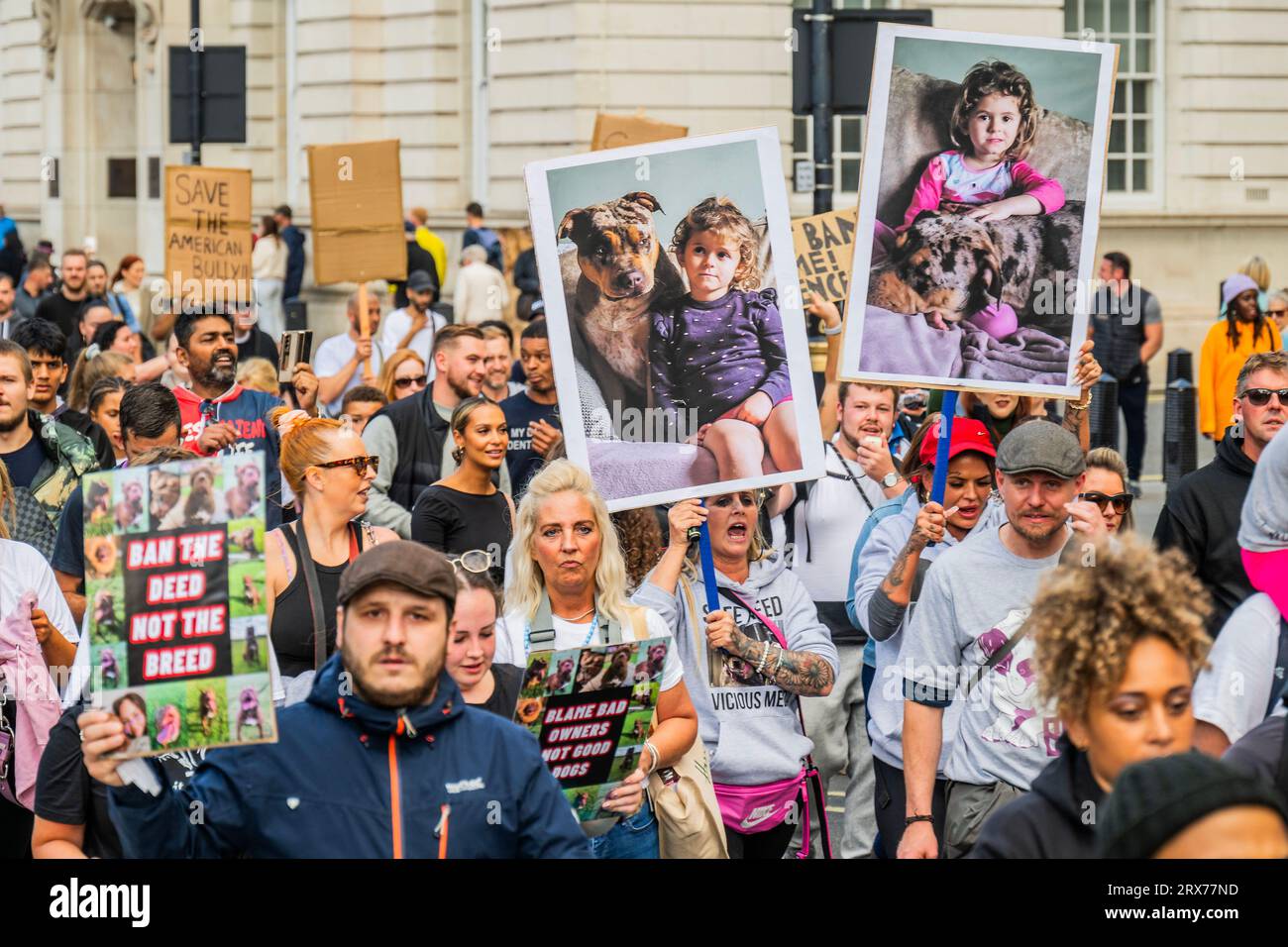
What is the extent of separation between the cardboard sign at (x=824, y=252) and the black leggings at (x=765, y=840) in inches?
149

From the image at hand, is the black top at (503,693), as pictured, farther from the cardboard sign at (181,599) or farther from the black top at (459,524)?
the black top at (459,524)

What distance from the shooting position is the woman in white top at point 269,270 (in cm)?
2673

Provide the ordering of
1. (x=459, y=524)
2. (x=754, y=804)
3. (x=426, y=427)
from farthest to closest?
(x=426, y=427) → (x=459, y=524) → (x=754, y=804)

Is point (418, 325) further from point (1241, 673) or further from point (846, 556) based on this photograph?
point (1241, 673)

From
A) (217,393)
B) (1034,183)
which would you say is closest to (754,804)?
(1034,183)

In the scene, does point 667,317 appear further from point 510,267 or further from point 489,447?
point 510,267

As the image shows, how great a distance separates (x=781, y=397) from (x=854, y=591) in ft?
2.53

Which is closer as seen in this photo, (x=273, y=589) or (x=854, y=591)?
(x=273, y=589)

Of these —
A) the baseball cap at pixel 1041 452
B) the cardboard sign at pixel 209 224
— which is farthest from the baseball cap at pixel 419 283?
the baseball cap at pixel 1041 452

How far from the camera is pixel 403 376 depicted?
35.5 feet

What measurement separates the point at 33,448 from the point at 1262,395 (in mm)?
4314

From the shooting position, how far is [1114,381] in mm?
17125
